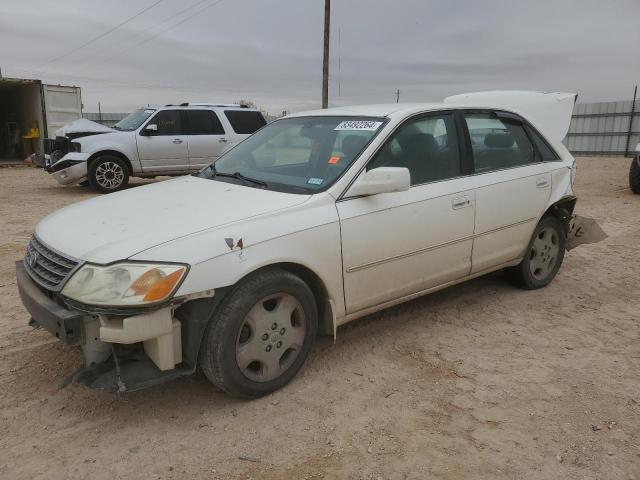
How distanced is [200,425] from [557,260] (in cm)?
368

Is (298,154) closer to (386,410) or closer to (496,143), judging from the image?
(496,143)

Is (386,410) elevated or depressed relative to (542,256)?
depressed

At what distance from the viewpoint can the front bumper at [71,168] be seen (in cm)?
1077

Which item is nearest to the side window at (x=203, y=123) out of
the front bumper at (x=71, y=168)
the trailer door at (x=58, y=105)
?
the front bumper at (x=71, y=168)

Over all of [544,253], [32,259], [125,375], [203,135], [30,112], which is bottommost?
[125,375]

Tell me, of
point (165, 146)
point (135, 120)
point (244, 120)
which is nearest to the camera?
point (165, 146)

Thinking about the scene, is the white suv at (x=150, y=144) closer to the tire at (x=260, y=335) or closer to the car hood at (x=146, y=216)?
the car hood at (x=146, y=216)

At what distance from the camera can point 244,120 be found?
1230 centimetres

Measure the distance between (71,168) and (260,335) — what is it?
9.26 m

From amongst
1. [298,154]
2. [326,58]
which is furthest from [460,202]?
[326,58]

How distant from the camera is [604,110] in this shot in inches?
863

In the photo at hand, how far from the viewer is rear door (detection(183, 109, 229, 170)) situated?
11.7 m

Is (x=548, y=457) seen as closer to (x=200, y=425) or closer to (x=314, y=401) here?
(x=314, y=401)

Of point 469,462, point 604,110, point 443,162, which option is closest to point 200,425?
point 469,462
